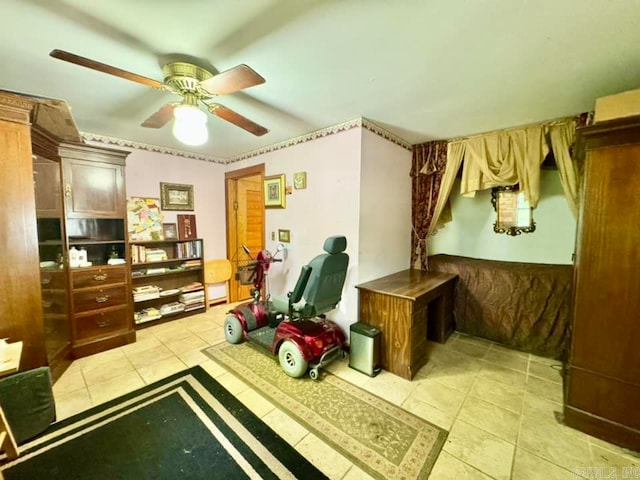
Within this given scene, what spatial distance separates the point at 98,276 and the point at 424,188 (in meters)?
4.00

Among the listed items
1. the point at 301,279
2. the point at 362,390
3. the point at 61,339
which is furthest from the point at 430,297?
the point at 61,339

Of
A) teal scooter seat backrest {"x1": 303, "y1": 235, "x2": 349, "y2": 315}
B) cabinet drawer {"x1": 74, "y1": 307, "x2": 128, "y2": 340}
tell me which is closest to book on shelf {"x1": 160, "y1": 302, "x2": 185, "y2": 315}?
cabinet drawer {"x1": 74, "y1": 307, "x2": 128, "y2": 340}

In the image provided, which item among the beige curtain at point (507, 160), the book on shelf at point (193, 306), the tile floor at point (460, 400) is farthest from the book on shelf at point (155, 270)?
the beige curtain at point (507, 160)

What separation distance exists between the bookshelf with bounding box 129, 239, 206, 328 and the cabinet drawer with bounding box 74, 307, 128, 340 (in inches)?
13.4

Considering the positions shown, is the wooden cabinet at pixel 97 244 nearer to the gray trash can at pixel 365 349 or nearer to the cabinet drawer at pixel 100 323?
the cabinet drawer at pixel 100 323

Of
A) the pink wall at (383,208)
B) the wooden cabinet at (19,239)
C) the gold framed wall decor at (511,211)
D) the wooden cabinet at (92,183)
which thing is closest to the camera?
the wooden cabinet at (19,239)

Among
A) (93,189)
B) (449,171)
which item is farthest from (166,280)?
(449,171)

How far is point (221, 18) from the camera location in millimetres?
1294

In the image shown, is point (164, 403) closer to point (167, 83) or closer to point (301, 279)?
point (301, 279)

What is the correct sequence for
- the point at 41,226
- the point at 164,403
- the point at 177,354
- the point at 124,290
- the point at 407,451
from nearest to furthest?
the point at 407,451
the point at 164,403
the point at 41,226
the point at 177,354
the point at 124,290

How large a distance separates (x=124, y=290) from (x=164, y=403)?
61.6 inches

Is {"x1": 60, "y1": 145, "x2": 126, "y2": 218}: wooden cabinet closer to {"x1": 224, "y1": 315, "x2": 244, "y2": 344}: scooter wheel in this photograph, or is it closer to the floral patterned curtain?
{"x1": 224, "y1": 315, "x2": 244, "y2": 344}: scooter wheel

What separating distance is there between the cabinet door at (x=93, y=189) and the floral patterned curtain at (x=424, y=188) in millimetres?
3590

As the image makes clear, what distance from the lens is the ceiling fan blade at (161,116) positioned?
5.99 feet
